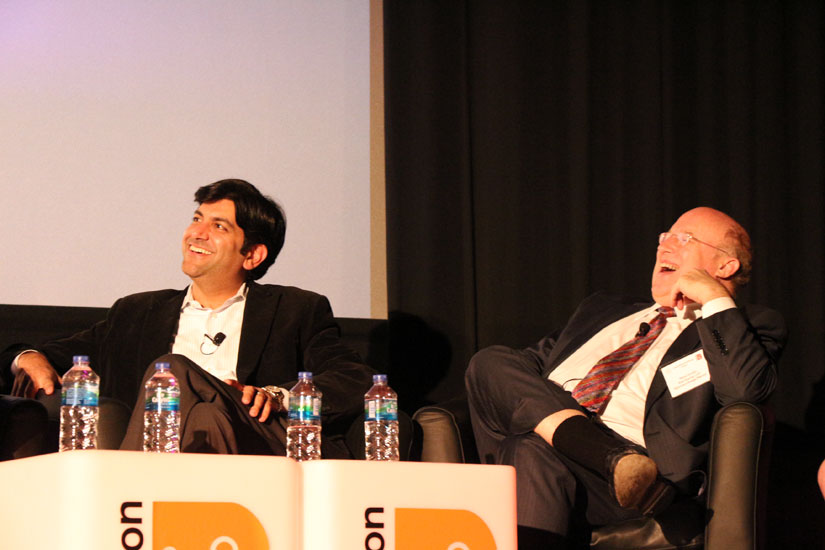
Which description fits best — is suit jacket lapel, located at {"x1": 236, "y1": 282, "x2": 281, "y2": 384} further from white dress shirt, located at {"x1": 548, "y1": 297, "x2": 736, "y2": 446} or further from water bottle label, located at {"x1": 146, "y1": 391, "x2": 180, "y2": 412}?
white dress shirt, located at {"x1": 548, "y1": 297, "x2": 736, "y2": 446}

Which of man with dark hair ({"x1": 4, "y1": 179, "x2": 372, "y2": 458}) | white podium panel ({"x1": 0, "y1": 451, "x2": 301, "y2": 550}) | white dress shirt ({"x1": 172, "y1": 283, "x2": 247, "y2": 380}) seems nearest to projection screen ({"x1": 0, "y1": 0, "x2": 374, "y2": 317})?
man with dark hair ({"x1": 4, "y1": 179, "x2": 372, "y2": 458})

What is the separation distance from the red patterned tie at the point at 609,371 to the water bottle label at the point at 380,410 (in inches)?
22.7

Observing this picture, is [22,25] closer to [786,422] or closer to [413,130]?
[413,130]

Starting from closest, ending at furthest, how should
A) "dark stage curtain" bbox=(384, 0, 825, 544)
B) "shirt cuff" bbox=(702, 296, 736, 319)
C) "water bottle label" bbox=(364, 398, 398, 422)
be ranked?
"water bottle label" bbox=(364, 398, 398, 422) → "shirt cuff" bbox=(702, 296, 736, 319) → "dark stage curtain" bbox=(384, 0, 825, 544)

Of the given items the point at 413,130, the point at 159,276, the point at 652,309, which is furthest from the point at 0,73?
the point at 652,309

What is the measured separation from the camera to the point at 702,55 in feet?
15.0

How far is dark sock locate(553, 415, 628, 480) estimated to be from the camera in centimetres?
259

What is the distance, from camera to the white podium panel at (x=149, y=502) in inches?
67.9

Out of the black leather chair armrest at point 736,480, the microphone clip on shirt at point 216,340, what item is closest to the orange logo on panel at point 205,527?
the black leather chair armrest at point 736,480

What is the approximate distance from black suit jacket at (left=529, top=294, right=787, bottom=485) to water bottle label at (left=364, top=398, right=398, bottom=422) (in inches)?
28.1

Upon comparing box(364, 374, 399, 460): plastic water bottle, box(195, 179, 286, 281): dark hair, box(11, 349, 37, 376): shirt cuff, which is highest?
box(195, 179, 286, 281): dark hair

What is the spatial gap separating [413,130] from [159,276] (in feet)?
3.75

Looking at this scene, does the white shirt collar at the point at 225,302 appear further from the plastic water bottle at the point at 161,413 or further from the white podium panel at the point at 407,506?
the white podium panel at the point at 407,506

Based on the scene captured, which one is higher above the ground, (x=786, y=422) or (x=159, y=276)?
(x=159, y=276)
